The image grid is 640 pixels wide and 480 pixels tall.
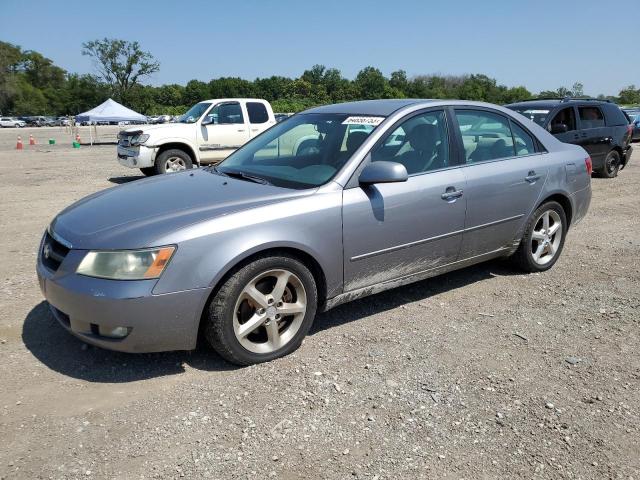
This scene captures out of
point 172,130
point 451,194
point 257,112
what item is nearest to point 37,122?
point 257,112

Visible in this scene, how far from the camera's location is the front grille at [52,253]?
3.11m

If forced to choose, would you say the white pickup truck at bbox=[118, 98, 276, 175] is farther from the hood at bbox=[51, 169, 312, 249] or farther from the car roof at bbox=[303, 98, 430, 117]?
the hood at bbox=[51, 169, 312, 249]

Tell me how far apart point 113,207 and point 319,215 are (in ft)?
4.39

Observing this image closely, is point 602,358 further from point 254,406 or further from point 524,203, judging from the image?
point 254,406

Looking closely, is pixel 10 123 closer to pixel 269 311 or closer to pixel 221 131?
pixel 221 131

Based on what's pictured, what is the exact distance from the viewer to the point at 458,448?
2541mm

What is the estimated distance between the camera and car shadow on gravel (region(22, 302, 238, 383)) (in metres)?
3.19

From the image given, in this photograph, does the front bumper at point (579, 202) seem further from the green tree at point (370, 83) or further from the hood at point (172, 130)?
the green tree at point (370, 83)

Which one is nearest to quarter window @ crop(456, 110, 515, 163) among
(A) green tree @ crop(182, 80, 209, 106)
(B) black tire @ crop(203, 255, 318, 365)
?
(B) black tire @ crop(203, 255, 318, 365)

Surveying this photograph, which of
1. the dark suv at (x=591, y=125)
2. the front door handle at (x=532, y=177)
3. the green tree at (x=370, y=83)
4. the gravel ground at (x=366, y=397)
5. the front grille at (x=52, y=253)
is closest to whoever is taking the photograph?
the gravel ground at (x=366, y=397)

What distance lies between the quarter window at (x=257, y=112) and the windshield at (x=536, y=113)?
19.2ft

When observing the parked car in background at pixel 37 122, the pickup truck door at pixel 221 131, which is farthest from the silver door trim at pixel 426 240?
the parked car in background at pixel 37 122

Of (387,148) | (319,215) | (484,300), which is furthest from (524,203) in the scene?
(319,215)

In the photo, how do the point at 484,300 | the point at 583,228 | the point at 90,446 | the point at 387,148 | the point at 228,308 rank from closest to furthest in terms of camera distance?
the point at 90,446
the point at 228,308
the point at 387,148
the point at 484,300
the point at 583,228
